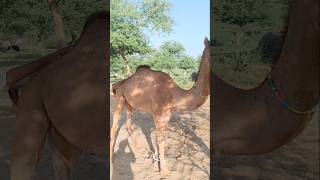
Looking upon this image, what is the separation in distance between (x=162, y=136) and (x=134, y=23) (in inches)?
75.4

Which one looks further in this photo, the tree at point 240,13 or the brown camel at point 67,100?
the tree at point 240,13

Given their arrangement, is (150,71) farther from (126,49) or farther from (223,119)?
(223,119)

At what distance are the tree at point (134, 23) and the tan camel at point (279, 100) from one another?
1998 millimetres

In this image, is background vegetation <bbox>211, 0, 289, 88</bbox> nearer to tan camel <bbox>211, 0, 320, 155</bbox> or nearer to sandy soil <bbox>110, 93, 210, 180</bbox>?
tan camel <bbox>211, 0, 320, 155</bbox>

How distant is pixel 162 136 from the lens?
412 centimetres

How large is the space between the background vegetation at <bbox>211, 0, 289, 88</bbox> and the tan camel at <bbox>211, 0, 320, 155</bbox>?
0.24 m

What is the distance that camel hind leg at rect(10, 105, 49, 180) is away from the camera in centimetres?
292

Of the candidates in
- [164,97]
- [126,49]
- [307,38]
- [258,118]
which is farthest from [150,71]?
[307,38]

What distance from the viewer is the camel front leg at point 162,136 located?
4.08 meters

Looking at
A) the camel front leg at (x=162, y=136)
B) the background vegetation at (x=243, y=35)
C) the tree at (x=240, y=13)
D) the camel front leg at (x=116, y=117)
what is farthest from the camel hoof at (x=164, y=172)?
the tree at (x=240, y=13)

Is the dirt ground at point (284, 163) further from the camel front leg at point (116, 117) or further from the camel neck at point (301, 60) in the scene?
the camel front leg at point (116, 117)

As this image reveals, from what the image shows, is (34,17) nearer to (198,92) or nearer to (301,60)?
(198,92)

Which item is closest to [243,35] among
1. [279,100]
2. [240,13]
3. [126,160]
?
[240,13]

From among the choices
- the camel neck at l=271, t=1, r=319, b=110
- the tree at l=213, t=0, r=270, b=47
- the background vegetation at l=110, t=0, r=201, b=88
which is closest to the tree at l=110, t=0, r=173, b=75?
the background vegetation at l=110, t=0, r=201, b=88
